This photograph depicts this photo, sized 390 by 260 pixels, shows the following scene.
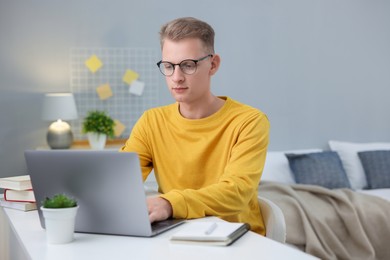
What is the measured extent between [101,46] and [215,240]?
3.06 metres

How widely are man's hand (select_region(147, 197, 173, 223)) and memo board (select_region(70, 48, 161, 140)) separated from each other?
107 inches

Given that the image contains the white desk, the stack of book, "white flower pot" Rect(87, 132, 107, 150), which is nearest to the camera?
the white desk

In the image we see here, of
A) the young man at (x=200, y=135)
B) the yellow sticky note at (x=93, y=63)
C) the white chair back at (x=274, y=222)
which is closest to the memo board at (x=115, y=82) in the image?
the yellow sticky note at (x=93, y=63)

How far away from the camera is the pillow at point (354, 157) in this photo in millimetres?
4715

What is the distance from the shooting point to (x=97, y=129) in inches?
166

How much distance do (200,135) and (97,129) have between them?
2155 millimetres

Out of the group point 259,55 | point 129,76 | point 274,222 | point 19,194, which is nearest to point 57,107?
point 129,76

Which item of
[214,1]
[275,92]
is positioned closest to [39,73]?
[214,1]

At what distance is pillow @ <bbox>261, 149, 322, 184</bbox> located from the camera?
451cm

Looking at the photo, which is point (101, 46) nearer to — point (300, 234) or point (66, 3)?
point (66, 3)

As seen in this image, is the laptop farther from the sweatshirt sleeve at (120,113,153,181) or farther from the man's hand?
the sweatshirt sleeve at (120,113,153,181)

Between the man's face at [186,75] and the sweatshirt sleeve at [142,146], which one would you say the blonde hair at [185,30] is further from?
the sweatshirt sleeve at [142,146]

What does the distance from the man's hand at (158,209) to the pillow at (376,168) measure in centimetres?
316

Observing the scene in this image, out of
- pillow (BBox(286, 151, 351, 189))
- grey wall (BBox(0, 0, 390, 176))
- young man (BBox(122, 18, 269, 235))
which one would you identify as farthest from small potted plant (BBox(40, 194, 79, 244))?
pillow (BBox(286, 151, 351, 189))
